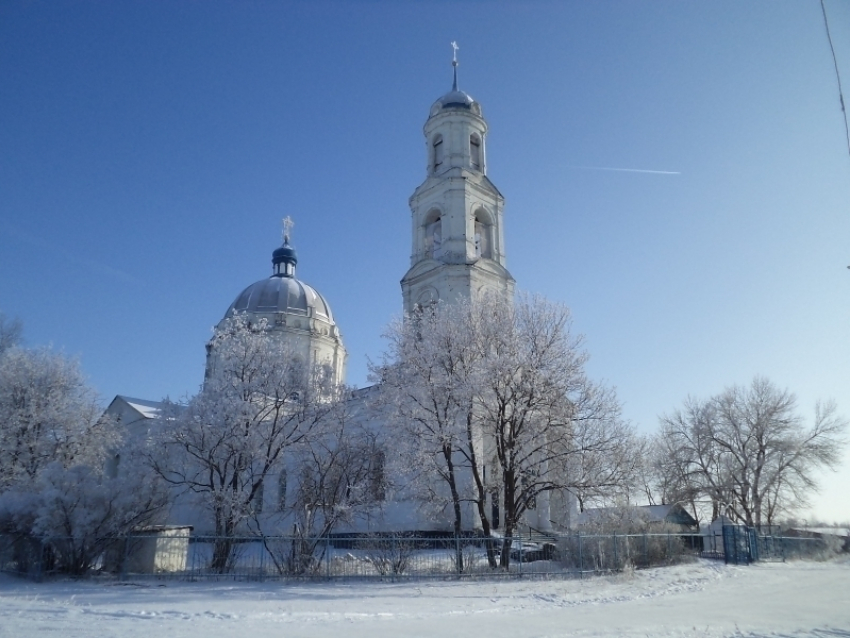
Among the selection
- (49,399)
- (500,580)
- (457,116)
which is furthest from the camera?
(457,116)

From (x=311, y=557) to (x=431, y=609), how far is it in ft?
20.5

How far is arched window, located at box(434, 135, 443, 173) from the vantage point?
115 feet

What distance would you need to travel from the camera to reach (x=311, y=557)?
16969mm

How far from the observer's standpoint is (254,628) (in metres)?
9.56

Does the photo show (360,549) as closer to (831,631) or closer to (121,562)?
(121,562)

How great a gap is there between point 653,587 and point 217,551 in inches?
462

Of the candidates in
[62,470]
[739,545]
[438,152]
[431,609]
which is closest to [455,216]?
[438,152]

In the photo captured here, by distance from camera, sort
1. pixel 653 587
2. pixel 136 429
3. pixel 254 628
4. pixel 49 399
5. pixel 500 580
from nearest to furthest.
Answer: pixel 254 628 < pixel 653 587 < pixel 500 580 < pixel 49 399 < pixel 136 429

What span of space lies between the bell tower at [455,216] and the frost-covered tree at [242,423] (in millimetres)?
10161

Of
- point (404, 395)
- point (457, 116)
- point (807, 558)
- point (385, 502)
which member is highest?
point (457, 116)

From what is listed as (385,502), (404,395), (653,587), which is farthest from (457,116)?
(653,587)

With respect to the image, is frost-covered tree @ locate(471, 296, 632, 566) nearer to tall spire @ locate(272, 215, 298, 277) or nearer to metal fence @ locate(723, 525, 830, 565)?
metal fence @ locate(723, 525, 830, 565)

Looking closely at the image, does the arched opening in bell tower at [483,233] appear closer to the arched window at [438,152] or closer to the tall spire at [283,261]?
the arched window at [438,152]

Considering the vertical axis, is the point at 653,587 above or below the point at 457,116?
below
